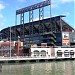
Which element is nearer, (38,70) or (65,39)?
(38,70)

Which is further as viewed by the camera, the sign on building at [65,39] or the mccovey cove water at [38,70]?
the sign on building at [65,39]

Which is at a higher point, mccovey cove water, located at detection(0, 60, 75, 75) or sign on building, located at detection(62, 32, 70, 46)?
sign on building, located at detection(62, 32, 70, 46)

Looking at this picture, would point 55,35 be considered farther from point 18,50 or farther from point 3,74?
point 3,74

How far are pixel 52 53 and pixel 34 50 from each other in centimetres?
1348

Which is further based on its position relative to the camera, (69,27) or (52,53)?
(69,27)

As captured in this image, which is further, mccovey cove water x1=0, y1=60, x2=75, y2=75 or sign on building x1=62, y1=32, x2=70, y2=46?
sign on building x1=62, y1=32, x2=70, y2=46

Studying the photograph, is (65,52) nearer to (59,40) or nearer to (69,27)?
(59,40)

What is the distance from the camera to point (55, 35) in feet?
628

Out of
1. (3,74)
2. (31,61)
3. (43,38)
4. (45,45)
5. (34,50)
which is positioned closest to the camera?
(3,74)

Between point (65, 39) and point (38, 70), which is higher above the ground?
point (65, 39)

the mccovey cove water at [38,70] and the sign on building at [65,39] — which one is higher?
the sign on building at [65,39]

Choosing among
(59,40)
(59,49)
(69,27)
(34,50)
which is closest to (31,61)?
(34,50)

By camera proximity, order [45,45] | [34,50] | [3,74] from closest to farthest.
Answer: [3,74] → [34,50] → [45,45]

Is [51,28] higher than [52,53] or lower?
higher
